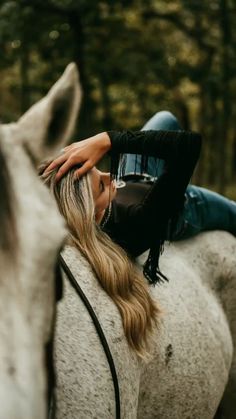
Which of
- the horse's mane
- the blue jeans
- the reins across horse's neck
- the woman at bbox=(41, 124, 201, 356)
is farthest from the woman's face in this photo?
the horse's mane

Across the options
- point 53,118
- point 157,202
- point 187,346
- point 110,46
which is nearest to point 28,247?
point 53,118

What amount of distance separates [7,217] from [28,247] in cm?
9

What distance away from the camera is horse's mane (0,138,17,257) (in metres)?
1.75

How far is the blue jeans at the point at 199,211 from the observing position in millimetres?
4383

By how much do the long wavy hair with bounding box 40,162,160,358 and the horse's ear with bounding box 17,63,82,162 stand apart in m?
0.96

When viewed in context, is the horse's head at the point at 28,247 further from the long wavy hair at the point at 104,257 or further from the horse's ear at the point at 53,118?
the long wavy hair at the point at 104,257

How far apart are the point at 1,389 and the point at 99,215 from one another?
176cm

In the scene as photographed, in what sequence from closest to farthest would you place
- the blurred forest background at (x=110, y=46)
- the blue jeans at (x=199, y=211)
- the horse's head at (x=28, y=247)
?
1. the horse's head at (x=28, y=247)
2. the blue jeans at (x=199, y=211)
3. the blurred forest background at (x=110, y=46)

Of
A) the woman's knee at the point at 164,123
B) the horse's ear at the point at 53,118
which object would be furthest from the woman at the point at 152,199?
the woman's knee at the point at 164,123

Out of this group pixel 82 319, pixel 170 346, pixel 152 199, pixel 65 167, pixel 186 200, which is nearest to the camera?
pixel 82 319

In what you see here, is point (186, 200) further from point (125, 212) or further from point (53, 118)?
point (53, 118)

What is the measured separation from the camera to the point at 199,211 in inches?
178

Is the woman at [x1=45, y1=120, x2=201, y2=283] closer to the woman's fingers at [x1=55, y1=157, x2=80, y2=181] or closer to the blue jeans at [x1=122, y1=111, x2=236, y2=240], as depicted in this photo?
the woman's fingers at [x1=55, y1=157, x2=80, y2=181]

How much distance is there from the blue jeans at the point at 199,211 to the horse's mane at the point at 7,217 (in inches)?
95.9
